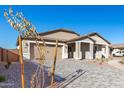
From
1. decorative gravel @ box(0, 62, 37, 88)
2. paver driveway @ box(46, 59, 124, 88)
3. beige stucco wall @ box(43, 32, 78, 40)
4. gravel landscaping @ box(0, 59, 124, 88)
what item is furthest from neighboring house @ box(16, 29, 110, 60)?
decorative gravel @ box(0, 62, 37, 88)

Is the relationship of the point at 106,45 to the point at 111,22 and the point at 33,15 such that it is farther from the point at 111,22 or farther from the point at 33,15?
the point at 33,15

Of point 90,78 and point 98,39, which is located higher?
point 98,39

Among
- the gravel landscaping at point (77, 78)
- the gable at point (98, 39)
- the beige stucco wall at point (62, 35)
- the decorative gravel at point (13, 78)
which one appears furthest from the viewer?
the gable at point (98, 39)

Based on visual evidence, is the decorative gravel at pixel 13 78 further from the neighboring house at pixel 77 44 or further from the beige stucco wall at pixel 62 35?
the beige stucco wall at pixel 62 35

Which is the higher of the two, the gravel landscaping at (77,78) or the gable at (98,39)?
the gable at (98,39)

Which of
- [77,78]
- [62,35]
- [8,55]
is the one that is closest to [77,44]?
[62,35]

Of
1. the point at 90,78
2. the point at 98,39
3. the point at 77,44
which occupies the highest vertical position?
the point at 98,39

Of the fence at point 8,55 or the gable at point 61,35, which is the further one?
the gable at point 61,35

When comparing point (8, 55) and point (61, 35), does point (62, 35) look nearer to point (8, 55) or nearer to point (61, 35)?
point (61, 35)

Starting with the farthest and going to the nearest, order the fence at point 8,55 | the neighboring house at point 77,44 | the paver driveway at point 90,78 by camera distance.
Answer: the neighboring house at point 77,44 → the fence at point 8,55 → the paver driveway at point 90,78

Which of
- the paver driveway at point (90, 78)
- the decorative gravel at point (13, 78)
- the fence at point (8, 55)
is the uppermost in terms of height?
the fence at point (8, 55)

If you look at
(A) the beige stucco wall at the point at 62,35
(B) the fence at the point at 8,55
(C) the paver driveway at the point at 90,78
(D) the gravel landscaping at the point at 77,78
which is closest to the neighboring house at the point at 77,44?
(A) the beige stucco wall at the point at 62,35

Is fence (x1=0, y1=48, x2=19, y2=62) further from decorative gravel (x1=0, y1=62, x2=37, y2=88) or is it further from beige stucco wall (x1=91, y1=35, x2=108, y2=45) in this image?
beige stucco wall (x1=91, y1=35, x2=108, y2=45)
